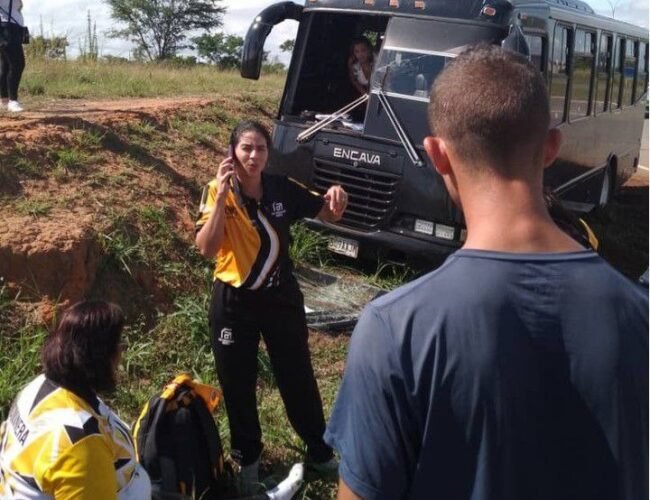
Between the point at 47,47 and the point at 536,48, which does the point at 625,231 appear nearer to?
the point at 536,48

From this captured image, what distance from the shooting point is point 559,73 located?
25.4ft

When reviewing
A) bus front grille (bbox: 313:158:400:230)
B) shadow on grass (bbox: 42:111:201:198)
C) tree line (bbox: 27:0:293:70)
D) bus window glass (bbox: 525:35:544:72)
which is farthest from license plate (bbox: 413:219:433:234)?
tree line (bbox: 27:0:293:70)

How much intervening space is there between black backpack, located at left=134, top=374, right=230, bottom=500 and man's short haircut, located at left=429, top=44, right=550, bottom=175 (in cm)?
231

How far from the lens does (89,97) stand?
10.7 meters

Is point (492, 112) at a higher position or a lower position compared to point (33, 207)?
higher

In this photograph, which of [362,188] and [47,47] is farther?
[47,47]

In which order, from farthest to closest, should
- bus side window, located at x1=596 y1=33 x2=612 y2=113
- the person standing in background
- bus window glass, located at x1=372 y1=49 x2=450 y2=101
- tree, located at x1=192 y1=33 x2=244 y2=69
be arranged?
tree, located at x1=192 y1=33 x2=244 y2=69 → bus side window, located at x1=596 y1=33 x2=612 y2=113 → the person standing in background → bus window glass, located at x1=372 y1=49 x2=450 y2=101

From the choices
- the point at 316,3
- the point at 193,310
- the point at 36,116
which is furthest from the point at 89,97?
the point at 193,310

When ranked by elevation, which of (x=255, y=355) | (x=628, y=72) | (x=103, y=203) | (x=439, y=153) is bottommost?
(x=255, y=355)

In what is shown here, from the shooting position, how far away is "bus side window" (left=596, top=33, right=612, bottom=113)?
368 inches

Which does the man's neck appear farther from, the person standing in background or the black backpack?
the person standing in background

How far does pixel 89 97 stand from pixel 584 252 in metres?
10.1

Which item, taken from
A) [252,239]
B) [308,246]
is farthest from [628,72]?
[252,239]

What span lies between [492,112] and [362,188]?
222 inches
